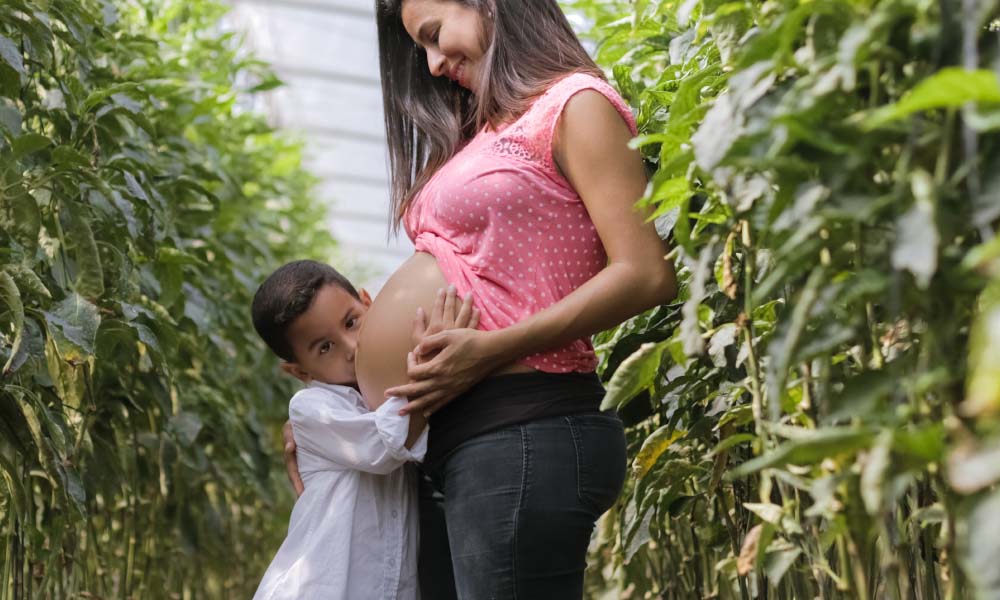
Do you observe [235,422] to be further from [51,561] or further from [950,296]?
[950,296]

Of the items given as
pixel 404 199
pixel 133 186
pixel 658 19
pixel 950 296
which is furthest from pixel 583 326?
pixel 133 186

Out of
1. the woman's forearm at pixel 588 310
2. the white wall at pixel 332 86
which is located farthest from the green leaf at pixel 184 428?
the white wall at pixel 332 86

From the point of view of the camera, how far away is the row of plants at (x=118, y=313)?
149 cm

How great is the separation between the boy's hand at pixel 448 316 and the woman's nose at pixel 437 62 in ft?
0.97

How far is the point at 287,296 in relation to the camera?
1.59 metres

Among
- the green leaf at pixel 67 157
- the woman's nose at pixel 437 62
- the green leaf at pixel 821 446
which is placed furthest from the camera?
the green leaf at pixel 67 157

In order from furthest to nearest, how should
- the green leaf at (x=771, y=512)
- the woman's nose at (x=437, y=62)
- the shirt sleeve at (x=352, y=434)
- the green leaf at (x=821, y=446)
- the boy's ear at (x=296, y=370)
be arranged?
1. the boy's ear at (x=296, y=370)
2. the woman's nose at (x=437, y=62)
3. the shirt sleeve at (x=352, y=434)
4. the green leaf at (x=771, y=512)
5. the green leaf at (x=821, y=446)

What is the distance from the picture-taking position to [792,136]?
0.77 metres

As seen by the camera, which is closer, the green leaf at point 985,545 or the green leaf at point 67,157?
the green leaf at point 985,545

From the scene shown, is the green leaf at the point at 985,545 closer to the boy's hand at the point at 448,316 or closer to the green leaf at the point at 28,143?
the boy's hand at the point at 448,316

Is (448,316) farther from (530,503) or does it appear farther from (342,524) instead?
(342,524)

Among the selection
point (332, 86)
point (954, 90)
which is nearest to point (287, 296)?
point (954, 90)

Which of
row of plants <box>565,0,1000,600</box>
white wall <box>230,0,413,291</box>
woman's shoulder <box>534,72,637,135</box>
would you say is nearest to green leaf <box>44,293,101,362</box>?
woman's shoulder <box>534,72,637,135</box>

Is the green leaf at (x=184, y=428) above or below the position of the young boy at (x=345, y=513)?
below
